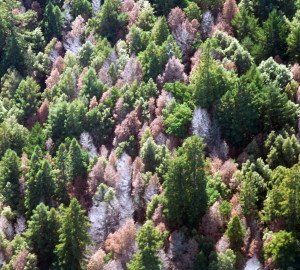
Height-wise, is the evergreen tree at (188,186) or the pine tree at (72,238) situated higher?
the evergreen tree at (188,186)

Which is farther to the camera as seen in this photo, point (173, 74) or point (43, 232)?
point (173, 74)

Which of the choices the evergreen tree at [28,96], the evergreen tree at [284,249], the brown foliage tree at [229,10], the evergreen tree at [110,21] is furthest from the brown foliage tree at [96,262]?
the evergreen tree at [110,21]

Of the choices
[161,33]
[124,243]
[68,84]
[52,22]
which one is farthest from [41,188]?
[52,22]

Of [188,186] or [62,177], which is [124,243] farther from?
[62,177]

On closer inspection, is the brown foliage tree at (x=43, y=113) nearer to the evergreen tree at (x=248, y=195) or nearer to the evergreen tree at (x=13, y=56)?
the evergreen tree at (x=13, y=56)

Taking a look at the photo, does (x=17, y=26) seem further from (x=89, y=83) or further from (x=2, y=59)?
(x=89, y=83)

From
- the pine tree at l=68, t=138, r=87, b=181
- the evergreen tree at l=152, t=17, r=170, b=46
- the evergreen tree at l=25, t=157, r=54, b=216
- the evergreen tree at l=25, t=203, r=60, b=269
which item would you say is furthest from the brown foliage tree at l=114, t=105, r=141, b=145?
the evergreen tree at l=152, t=17, r=170, b=46

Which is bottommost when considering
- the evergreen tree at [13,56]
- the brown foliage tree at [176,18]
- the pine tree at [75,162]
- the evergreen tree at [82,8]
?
the pine tree at [75,162]
